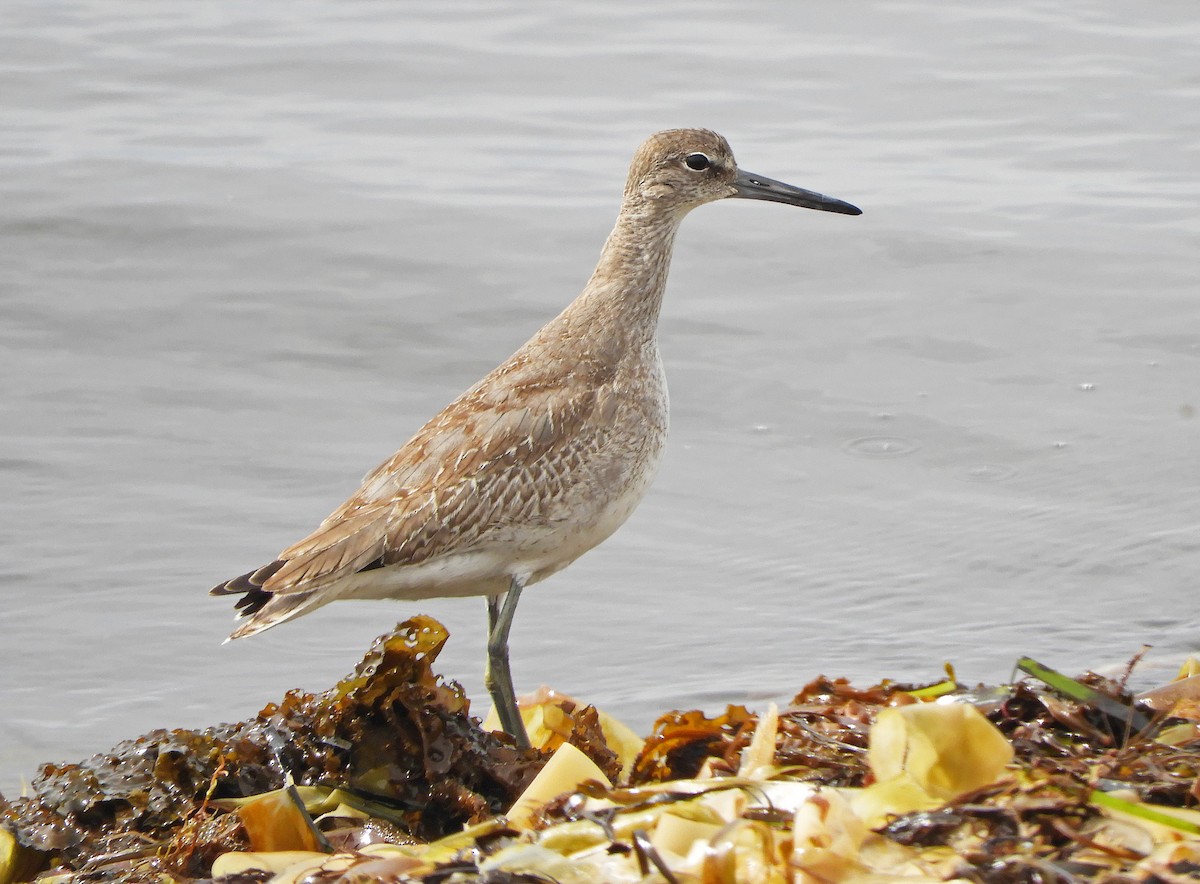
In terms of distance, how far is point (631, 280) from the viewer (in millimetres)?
5367

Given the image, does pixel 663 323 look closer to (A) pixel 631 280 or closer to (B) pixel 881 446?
(B) pixel 881 446

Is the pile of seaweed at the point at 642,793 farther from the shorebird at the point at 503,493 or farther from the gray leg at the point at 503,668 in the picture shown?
the shorebird at the point at 503,493

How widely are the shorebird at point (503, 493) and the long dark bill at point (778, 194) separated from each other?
0.85 metres

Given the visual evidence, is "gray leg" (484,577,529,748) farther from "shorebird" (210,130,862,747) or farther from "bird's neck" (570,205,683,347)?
"bird's neck" (570,205,683,347)

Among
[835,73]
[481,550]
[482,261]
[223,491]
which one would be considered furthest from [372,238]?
[481,550]

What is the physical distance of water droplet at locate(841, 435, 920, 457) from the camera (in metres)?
7.40

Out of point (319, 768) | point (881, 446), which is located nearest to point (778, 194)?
point (881, 446)

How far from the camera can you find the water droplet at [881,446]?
291 inches

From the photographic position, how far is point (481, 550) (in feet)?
15.5

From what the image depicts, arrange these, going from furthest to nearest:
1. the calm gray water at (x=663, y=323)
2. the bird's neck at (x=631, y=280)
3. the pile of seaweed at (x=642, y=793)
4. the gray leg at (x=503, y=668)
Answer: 1. the calm gray water at (x=663, y=323)
2. the bird's neck at (x=631, y=280)
3. the gray leg at (x=503, y=668)
4. the pile of seaweed at (x=642, y=793)

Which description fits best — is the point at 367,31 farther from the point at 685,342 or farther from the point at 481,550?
the point at 481,550

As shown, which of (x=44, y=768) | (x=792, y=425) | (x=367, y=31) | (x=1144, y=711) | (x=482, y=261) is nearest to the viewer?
(x=1144, y=711)

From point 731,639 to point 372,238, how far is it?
495cm

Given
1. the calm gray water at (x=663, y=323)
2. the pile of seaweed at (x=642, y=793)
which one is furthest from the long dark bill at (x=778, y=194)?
the pile of seaweed at (x=642, y=793)
